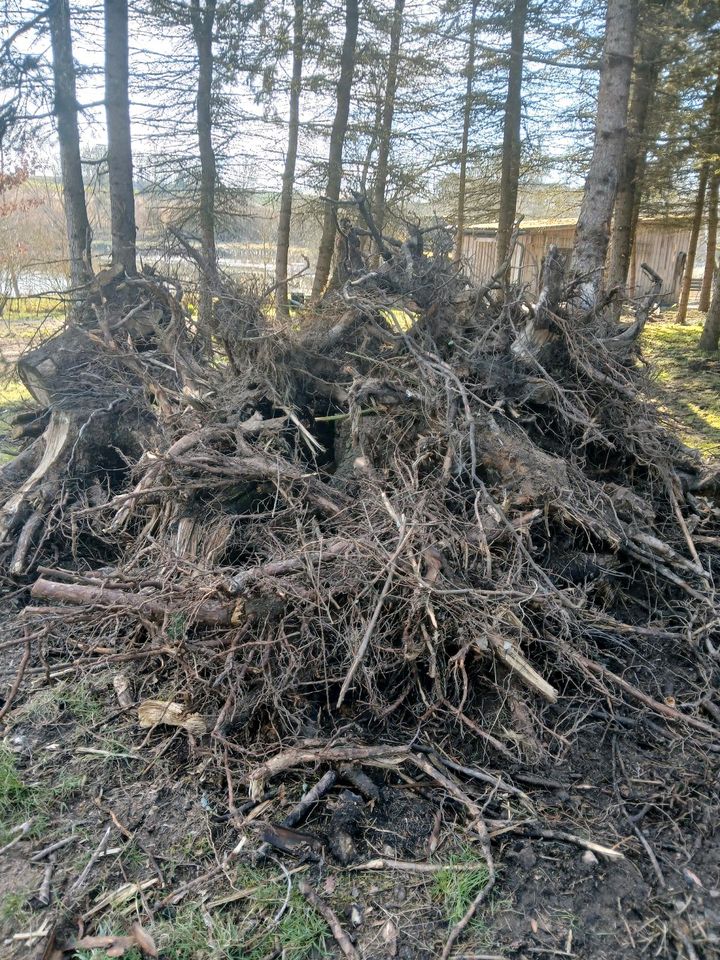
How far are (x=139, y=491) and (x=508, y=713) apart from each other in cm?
255

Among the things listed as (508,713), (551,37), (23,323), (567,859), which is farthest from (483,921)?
(23,323)

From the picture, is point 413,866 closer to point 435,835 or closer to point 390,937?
point 435,835

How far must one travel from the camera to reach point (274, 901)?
2455mm

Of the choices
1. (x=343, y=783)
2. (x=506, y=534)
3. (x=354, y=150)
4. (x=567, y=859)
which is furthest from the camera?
(x=354, y=150)

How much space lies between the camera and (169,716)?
325 centimetres

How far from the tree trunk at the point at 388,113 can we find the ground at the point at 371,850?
1088 centimetres

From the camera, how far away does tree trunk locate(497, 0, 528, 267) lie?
12594 mm

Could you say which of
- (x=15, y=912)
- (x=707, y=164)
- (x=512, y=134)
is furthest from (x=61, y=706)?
(x=707, y=164)

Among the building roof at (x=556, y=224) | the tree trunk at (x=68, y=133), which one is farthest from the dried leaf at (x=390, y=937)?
the building roof at (x=556, y=224)

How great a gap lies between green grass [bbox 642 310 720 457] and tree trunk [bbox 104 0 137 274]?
625 centimetres

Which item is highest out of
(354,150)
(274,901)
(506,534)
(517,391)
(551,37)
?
(551,37)

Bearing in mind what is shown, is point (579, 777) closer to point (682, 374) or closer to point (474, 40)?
point (682, 374)

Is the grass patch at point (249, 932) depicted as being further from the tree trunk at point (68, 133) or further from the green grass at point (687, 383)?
the tree trunk at point (68, 133)

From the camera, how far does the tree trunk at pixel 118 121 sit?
8203 mm
